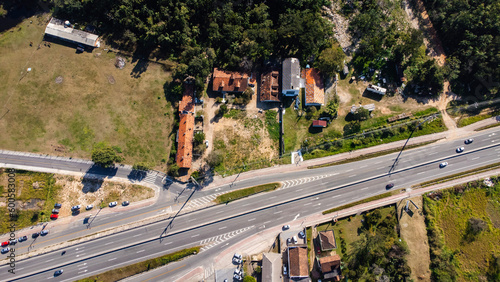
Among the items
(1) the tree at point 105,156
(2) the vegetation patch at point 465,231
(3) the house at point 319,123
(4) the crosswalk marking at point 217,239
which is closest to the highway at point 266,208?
(4) the crosswalk marking at point 217,239

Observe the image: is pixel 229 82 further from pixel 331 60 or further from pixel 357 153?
pixel 357 153

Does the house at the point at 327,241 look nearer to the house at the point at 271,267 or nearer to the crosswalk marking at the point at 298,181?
the house at the point at 271,267

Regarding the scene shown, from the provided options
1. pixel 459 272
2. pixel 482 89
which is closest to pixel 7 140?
pixel 459 272

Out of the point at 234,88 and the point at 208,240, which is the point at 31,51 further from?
the point at 208,240

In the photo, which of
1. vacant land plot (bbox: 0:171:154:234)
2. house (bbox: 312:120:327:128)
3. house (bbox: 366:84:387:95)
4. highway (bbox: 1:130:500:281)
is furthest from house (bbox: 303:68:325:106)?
vacant land plot (bbox: 0:171:154:234)

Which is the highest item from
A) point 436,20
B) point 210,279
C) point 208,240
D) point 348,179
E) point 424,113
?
point 436,20

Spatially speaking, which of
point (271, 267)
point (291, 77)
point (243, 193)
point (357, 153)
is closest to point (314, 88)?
point (291, 77)
